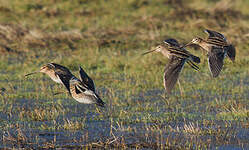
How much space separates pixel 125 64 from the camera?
12664 millimetres

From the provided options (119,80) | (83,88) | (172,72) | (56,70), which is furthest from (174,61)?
(119,80)

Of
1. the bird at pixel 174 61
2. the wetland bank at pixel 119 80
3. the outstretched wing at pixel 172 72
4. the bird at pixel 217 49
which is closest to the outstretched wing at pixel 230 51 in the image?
the bird at pixel 217 49

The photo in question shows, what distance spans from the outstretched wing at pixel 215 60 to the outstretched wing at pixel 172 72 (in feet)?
1.27

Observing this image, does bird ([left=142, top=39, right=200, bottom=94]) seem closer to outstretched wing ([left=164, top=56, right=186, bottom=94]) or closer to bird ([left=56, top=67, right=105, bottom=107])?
outstretched wing ([left=164, top=56, right=186, bottom=94])

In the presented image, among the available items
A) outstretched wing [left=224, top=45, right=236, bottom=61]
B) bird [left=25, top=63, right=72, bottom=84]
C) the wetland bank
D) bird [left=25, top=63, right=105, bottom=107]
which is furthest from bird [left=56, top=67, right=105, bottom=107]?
outstretched wing [left=224, top=45, right=236, bottom=61]

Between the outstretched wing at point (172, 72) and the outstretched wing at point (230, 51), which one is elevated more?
the outstretched wing at point (230, 51)

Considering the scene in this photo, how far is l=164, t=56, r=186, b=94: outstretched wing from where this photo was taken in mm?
7417

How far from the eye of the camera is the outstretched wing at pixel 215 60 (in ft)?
24.8

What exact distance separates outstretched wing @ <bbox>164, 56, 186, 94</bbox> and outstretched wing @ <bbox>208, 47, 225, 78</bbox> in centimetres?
39

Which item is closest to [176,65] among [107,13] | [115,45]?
[115,45]

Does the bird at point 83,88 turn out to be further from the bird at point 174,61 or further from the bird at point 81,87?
the bird at point 174,61

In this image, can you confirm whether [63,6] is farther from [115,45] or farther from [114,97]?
[114,97]

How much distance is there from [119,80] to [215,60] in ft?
12.7

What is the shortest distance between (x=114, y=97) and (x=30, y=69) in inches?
123
